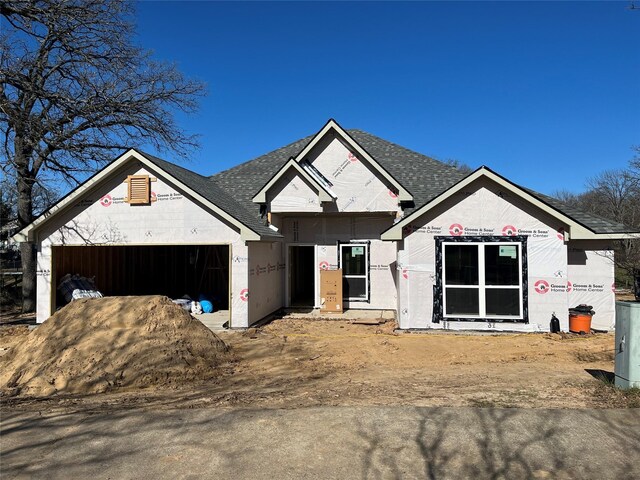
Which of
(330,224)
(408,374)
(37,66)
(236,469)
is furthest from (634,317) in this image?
(37,66)

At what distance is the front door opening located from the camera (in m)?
17.9

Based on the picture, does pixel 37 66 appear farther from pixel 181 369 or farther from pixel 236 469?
pixel 236 469

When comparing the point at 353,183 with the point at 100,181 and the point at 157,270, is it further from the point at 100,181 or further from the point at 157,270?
the point at 157,270

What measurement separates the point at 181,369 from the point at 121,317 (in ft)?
6.46

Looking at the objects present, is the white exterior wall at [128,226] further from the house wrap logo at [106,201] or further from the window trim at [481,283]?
the window trim at [481,283]

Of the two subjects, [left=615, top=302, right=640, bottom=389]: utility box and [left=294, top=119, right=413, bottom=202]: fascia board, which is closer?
[left=615, top=302, right=640, bottom=389]: utility box

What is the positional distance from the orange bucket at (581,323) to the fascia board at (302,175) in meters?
8.32

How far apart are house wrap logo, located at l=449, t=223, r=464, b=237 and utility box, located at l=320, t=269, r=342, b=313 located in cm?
512

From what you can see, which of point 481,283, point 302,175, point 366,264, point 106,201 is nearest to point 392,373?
point 481,283

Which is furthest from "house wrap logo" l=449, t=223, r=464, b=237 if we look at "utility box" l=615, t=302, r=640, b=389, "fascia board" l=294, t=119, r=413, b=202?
"utility box" l=615, t=302, r=640, b=389

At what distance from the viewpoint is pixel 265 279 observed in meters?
14.7

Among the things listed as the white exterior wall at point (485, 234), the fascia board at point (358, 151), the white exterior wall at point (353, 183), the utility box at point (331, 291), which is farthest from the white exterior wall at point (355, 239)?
the white exterior wall at point (485, 234)

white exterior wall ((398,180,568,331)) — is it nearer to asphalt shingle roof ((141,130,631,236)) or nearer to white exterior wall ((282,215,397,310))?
asphalt shingle roof ((141,130,631,236))

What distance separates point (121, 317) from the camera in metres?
9.16
